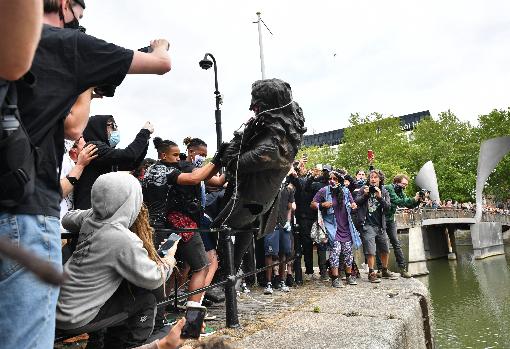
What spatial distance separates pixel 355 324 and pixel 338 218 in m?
3.59

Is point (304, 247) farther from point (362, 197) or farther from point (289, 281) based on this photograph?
point (362, 197)

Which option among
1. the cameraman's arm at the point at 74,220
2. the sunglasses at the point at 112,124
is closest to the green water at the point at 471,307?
the sunglasses at the point at 112,124

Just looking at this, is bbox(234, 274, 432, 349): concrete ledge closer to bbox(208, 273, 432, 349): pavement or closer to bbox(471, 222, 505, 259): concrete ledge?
bbox(208, 273, 432, 349): pavement

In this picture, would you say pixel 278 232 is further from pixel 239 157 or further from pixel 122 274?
pixel 122 274

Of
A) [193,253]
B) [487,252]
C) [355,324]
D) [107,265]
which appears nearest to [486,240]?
[487,252]

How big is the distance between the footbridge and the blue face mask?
21.6m

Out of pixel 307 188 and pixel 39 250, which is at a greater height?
pixel 307 188

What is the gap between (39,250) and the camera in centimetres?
130

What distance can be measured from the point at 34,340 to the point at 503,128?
42309 mm

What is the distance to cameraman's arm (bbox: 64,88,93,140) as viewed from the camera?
67.0 inches

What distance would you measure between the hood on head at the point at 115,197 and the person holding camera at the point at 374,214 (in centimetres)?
600

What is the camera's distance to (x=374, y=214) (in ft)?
25.8

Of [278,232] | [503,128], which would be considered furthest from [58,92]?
[503,128]

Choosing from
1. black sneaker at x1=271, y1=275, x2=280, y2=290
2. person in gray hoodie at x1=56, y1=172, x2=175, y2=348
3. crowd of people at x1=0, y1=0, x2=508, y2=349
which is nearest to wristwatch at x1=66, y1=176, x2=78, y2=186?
crowd of people at x1=0, y1=0, x2=508, y2=349
